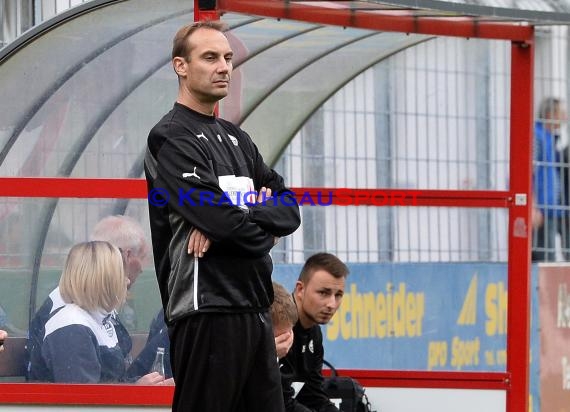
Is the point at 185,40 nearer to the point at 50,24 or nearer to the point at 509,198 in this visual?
the point at 50,24

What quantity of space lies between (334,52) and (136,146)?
1.65 metres

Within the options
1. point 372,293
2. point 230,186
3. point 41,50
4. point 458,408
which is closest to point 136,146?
point 41,50

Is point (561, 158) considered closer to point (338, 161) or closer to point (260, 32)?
point (338, 161)

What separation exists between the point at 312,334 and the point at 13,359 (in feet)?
4.19

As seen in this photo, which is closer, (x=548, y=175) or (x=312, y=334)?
(x=312, y=334)

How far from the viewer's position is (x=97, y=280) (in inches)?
226

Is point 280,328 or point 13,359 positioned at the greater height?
point 280,328

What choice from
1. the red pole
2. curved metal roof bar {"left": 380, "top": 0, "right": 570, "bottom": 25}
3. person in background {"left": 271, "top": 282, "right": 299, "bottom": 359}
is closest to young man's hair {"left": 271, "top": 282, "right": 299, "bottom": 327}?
person in background {"left": 271, "top": 282, "right": 299, "bottom": 359}

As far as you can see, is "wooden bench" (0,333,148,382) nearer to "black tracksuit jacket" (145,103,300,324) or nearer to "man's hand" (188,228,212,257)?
"black tracksuit jacket" (145,103,300,324)

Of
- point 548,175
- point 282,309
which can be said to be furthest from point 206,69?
point 548,175

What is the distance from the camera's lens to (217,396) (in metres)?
4.43

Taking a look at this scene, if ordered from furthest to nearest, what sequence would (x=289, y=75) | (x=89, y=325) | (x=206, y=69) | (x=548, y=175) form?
(x=548, y=175), (x=289, y=75), (x=89, y=325), (x=206, y=69)

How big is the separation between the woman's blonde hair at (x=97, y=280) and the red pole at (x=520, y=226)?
2.03 m

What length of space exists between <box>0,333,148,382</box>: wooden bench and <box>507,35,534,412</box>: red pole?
76.6 inches
